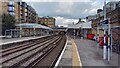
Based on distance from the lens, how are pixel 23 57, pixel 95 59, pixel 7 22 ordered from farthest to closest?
pixel 7 22
pixel 23 57
pixel 95 59

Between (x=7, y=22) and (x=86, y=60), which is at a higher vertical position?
(x=7, y=22)

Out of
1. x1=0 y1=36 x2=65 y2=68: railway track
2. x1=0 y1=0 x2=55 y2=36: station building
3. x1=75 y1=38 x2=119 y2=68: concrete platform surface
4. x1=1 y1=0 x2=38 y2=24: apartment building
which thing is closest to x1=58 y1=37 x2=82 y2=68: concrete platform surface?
x1=75 y1=38 x2=119 y2=68: concrete platform surface

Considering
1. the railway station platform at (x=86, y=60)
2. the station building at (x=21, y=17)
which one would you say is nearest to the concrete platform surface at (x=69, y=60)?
the railway station platform at (x=86, y=60)

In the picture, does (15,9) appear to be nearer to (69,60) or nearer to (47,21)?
(69,60)

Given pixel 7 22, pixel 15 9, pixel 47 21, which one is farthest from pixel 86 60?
pixel 47 21

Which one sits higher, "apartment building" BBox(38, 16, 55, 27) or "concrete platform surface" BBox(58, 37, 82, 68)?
"apartment building" BBox(38, 16, 55, 27)

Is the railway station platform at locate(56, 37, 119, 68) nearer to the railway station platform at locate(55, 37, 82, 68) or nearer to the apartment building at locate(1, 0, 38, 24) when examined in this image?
the railway station platform at locate(55, 37, 82, 68)

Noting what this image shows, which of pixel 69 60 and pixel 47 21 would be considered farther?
pixel 47 21

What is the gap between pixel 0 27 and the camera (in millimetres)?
63312

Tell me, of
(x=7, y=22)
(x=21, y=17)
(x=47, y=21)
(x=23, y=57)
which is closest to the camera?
(x=23, y=57)

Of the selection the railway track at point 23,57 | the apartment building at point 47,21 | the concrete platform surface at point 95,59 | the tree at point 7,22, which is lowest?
the railway track at point 23,57

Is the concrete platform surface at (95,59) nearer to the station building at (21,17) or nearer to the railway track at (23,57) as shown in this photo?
the railway track at (23,57)

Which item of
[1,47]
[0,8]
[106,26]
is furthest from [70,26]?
[106,26]

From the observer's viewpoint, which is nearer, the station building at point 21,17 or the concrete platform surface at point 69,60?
the concrete platform surface at point 69,60
